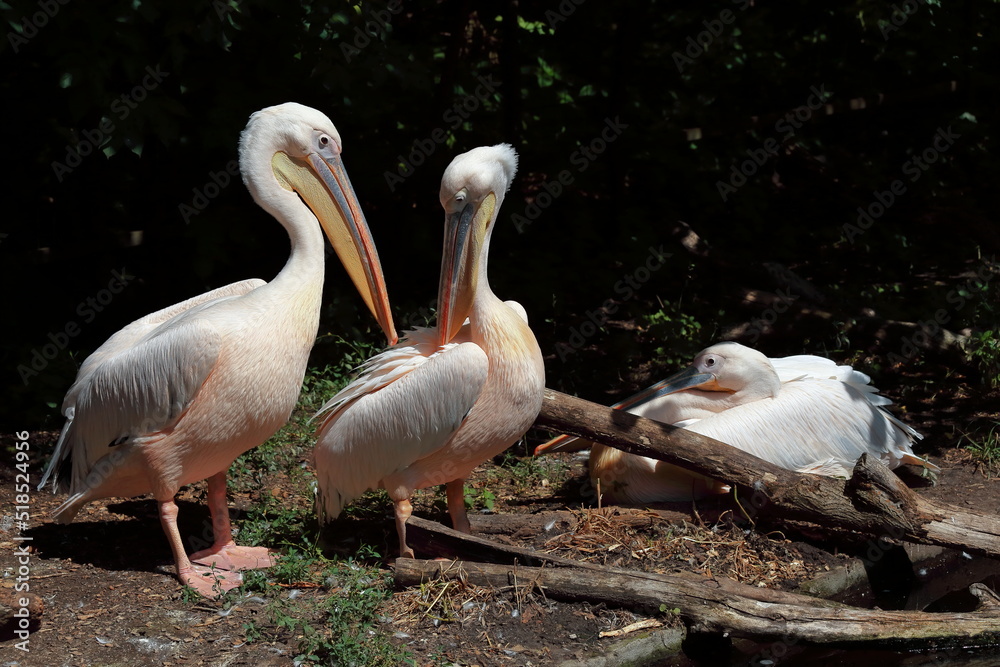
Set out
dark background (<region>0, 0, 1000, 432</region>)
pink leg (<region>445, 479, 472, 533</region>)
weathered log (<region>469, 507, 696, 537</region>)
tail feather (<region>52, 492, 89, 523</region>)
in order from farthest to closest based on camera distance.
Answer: dark background (<region>0, 0, 1000, 432</region>) < weathered log (<region>469, 507, 696, 537</region>) < pink leg (<region>445, 479, 472, 533</region>) < tail feather (<region>52, 492, 89, 523</region>)

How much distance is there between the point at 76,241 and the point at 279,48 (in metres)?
2.21

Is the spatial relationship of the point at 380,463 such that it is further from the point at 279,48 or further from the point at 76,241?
the point at 76,241

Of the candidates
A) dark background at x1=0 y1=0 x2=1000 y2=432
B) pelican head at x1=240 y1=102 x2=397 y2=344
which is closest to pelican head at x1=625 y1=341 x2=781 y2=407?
dark background at x1=0 y1=0 x2=1000 y2=432

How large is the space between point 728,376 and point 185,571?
2.93m

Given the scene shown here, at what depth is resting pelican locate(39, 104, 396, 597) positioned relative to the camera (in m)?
3.91

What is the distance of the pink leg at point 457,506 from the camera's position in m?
4.50

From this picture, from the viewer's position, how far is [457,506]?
4.52 m

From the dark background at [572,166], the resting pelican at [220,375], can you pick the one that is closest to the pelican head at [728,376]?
the dark background at [572,166]

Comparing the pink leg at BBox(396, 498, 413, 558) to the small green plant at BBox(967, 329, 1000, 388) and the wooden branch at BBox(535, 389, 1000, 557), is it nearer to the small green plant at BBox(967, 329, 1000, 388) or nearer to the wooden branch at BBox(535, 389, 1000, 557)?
the wooden branch at BBox(535, 389, 1000, 557)

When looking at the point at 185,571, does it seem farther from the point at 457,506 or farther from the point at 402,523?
the point at 457,506

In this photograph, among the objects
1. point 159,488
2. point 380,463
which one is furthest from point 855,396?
point 159,488

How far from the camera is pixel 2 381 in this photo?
6176mm

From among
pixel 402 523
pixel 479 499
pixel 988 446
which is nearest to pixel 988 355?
pixel 988 446

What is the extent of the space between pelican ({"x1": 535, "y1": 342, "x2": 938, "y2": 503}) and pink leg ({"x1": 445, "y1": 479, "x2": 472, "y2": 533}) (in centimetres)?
73
